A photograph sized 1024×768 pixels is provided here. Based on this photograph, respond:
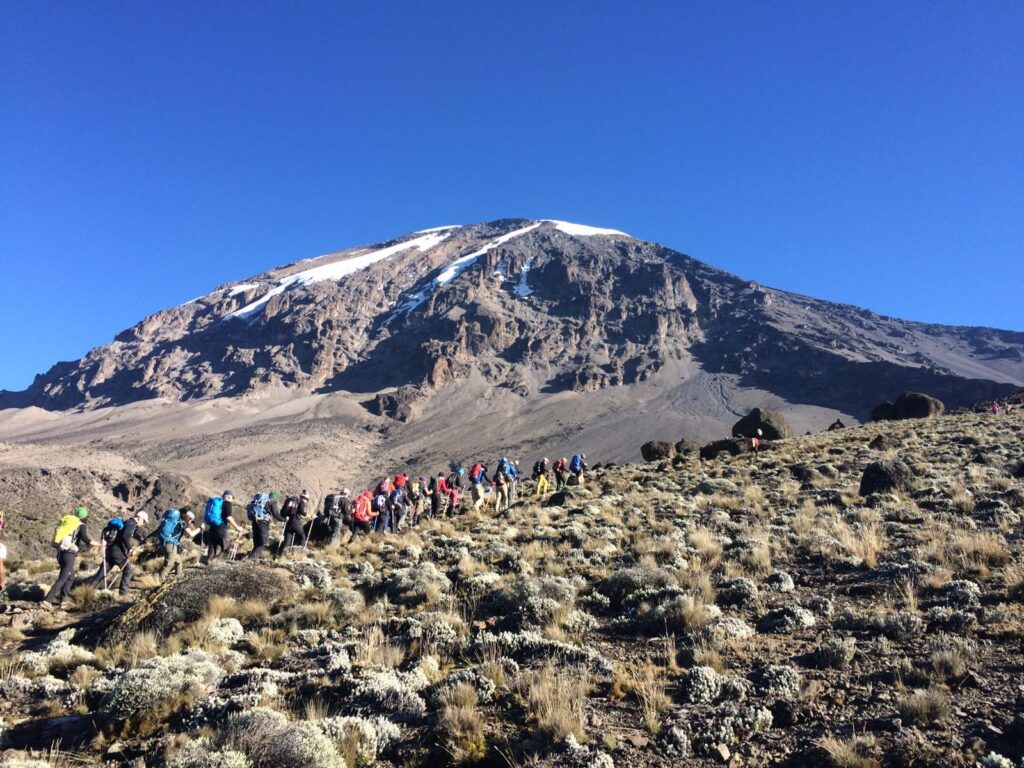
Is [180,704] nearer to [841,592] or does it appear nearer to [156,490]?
[841,592]

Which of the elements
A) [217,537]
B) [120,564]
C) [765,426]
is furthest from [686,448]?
[120,564]

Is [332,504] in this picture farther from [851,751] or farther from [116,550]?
[851,751]

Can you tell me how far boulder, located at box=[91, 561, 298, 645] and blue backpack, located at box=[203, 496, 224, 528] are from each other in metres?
3.06

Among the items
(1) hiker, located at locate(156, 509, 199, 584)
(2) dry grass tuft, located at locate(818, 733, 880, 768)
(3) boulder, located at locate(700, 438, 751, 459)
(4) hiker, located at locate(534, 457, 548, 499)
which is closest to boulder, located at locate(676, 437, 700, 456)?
(3) boulder, located at locate(700, 438, 751, 459)

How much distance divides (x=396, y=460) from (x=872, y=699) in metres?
101

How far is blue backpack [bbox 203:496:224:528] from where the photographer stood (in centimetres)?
1090

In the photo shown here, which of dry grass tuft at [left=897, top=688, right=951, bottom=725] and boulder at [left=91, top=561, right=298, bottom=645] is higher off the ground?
dry grass tuft at [left=897, top=688, right=951, bottom=725]

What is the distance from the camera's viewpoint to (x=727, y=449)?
26812 millimetres

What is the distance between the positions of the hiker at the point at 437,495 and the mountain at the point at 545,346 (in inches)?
4282

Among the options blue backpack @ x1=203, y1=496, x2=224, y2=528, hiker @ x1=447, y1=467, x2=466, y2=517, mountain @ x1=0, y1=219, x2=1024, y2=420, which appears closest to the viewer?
blue backpack @ x1=203, y1=496, x2=224, y2=528

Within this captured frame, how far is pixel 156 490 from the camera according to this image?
Answer: 41406mm

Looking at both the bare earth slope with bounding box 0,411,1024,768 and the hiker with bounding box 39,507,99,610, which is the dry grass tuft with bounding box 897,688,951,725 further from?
the hiker with bounding box 39,507,99,610

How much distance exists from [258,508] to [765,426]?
33398 millimetres

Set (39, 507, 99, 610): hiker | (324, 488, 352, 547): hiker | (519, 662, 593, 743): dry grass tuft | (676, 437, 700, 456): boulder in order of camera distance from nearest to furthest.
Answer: (519, 662, 593, 743): dry grass tuft → (39, 507, 99, 610): hiker → (324, 488, 352, 547): hiker → (676, 437, 700, 456): boulder
